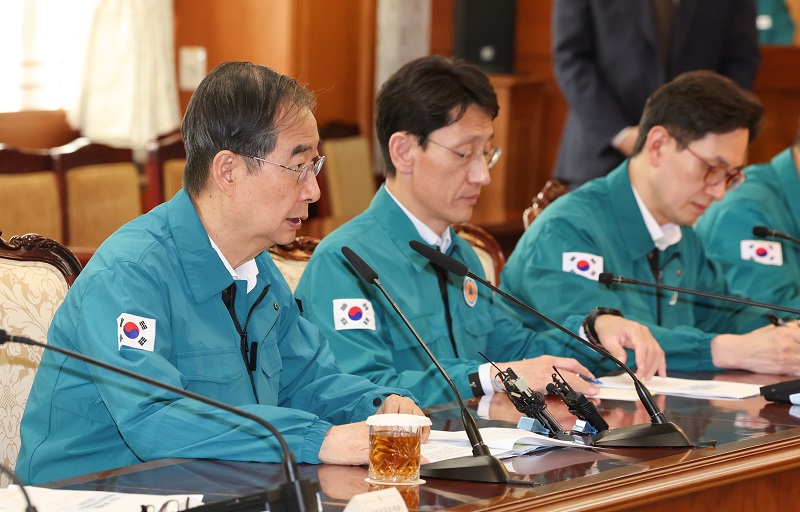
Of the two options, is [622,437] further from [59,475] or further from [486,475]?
[59,475]

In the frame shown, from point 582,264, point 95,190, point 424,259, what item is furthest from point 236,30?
point 424,259

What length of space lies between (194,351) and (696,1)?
2868mm

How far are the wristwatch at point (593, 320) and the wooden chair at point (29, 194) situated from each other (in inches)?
75.6

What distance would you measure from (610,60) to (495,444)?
100 inches

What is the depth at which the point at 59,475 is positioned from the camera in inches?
72.3

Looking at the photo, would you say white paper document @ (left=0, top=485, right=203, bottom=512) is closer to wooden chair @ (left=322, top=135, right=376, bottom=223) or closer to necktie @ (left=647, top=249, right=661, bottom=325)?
necktie @ (left=647, top=249, right=661, bottom=325)

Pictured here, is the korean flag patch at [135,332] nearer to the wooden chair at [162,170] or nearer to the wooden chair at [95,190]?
the wooden chair at [95,190]

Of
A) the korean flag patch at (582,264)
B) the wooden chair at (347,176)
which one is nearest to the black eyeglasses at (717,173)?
the korean flag patch at (582,264)

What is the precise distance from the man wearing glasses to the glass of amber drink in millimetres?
1312

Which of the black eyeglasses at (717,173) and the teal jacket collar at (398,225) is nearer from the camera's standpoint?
the teal jacket collar at (398,225)

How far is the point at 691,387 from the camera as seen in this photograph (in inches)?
95.9

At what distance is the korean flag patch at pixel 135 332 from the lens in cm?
171

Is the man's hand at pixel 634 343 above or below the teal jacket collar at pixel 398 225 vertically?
below

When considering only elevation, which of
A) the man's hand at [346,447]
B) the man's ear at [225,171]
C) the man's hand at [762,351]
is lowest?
the man's hand at [762,351]
